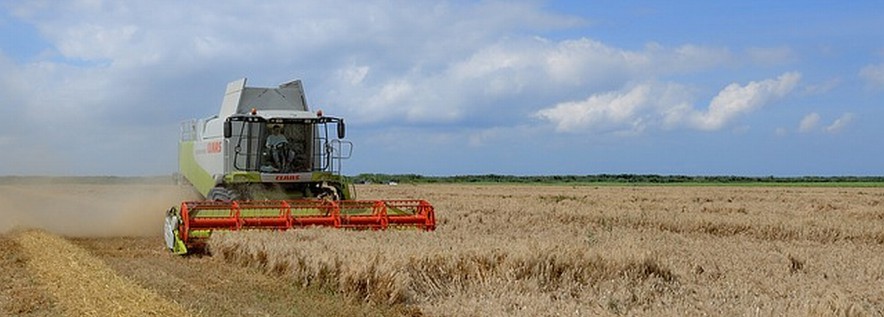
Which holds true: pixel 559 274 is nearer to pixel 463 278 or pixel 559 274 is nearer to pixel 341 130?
pixel 463 278

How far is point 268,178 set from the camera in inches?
639

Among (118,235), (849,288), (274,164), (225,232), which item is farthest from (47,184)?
(849,288)

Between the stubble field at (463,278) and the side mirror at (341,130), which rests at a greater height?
the side mirror at (341,130)

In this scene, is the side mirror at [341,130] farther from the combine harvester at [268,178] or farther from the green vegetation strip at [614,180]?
the green vegetation strip at [614,180]

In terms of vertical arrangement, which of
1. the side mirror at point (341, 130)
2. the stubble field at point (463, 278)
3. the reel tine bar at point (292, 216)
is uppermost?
the side mirror at point (341, 130)

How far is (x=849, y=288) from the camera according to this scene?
869 cm

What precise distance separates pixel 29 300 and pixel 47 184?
2353 cm

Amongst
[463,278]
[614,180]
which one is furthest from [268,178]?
[614,180]

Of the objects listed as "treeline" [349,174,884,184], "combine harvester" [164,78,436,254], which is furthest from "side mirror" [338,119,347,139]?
"treeline" [349,174,884,184]

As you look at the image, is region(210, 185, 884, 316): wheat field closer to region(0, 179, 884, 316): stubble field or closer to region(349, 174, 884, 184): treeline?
region(0, 179, 884, 316): stubble field

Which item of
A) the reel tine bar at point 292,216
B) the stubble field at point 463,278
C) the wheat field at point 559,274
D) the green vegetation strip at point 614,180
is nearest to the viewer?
the wheat field at point 559,274

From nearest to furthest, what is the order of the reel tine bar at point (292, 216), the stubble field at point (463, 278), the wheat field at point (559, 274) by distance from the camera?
the wheat field at point (559, 274) < the stubble field at point (463, 278) < the reel tine bar at point (292, 216)

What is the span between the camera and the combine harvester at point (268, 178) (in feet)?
45.3

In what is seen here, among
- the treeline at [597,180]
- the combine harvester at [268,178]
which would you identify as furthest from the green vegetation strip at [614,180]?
the combine harvester at [268,178]
